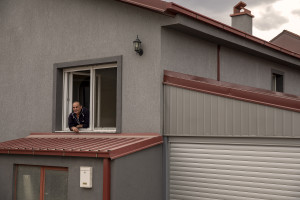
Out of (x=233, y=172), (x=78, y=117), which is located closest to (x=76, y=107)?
(x=78, y=117)

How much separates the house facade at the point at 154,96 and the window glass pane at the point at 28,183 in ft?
0.42

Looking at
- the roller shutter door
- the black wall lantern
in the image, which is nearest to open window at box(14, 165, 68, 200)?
the roller shutter door

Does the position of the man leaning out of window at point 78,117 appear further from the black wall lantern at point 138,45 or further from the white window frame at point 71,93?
the black wall lantern at point 138,45

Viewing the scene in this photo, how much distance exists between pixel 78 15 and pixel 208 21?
313 cm

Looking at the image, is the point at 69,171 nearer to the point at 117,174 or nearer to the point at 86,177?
the point at 86,177

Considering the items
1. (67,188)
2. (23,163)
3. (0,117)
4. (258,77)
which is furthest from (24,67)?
(258,77)

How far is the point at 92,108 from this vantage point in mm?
9219

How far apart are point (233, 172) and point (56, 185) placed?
131 inches

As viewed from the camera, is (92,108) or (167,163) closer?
(167,163)

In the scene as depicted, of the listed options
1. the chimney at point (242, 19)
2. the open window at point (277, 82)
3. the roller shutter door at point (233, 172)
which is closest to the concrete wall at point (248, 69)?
the open window at point (277, 82)

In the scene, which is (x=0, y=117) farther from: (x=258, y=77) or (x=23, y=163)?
(x=258, y=77)

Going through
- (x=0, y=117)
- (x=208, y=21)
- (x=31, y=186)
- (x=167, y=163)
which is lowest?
Answer: (x=31, y=186)

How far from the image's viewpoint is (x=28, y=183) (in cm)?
815

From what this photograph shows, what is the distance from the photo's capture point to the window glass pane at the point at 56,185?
7598 mm
